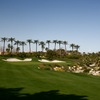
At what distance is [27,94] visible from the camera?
13.6m

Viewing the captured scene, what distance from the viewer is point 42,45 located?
545 ft

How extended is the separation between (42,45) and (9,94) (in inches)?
A: 6019

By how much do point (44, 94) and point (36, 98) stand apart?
1.10 m

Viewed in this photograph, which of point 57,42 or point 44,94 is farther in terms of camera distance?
point 57,42

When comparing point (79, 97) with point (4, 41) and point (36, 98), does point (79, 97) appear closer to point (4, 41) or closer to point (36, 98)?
point (36, 98)

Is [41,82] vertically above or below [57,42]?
below

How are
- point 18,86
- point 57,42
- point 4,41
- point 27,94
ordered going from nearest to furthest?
1. point 27,94
2. point 18,86
3. point 4,41
4. point 57,42

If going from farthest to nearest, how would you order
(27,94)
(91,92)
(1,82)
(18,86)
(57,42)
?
(57,42) → (1,82) → (18,86) → (91,92) → (27,94)

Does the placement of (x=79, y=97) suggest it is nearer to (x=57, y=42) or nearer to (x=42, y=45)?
(x=42, y=45)

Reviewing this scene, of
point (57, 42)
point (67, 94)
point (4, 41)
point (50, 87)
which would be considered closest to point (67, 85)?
point (50, 87)

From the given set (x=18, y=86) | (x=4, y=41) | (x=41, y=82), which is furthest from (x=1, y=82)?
(x=4, y=41)

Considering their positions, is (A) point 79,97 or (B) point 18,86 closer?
(A) point 79,97

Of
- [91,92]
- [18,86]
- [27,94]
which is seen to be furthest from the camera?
[18,86]

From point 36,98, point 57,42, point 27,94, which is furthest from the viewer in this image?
point 57,42
